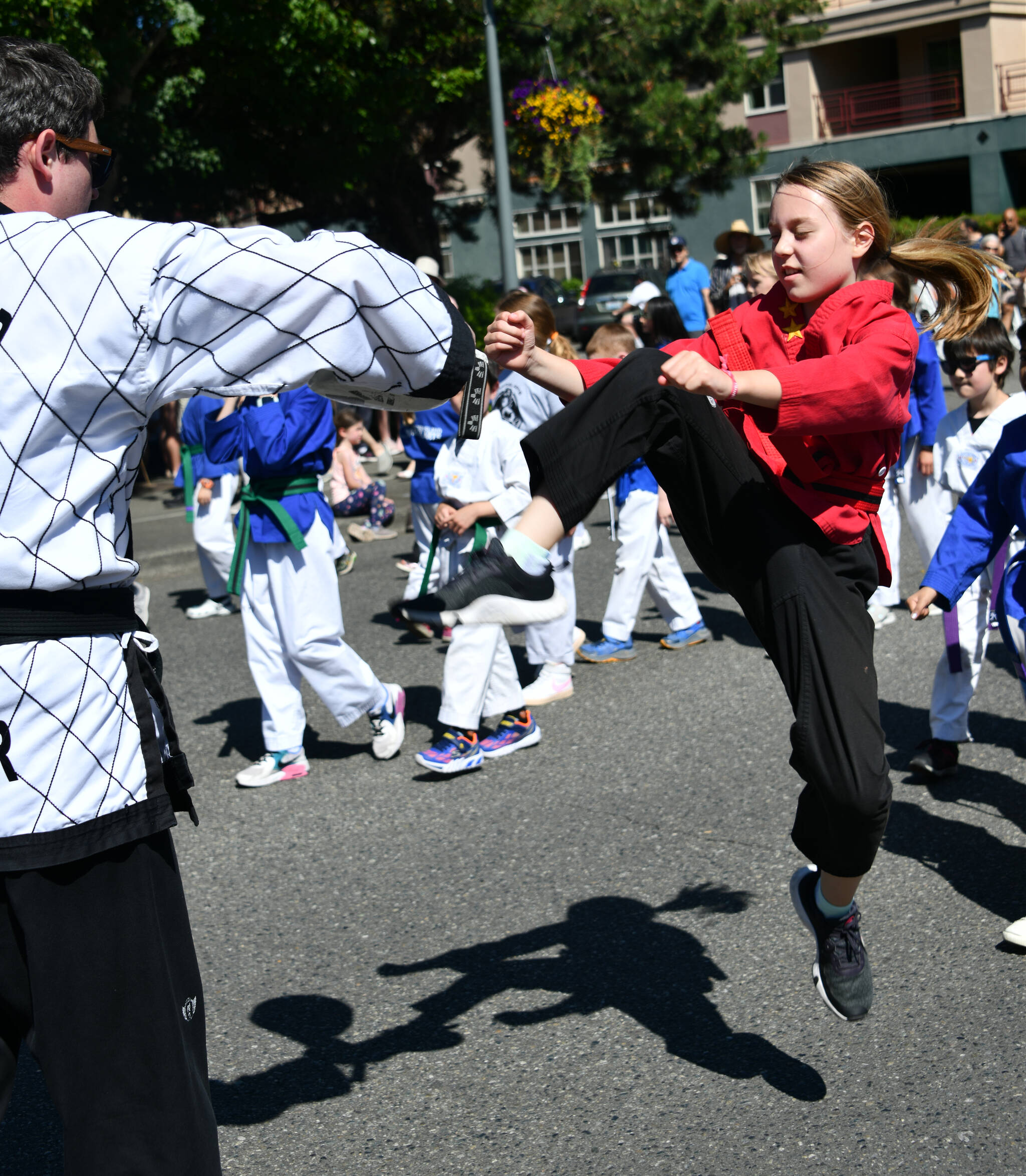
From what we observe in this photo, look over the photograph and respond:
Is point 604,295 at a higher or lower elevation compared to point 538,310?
higher

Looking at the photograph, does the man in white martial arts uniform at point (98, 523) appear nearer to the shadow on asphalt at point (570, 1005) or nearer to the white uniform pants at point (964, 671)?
the shadow on asphalt at point (570, 1005)

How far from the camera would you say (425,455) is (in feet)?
23.4

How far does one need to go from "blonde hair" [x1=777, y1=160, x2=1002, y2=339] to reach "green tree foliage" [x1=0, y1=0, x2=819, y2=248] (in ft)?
33.0

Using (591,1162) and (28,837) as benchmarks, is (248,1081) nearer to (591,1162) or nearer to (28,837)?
(591,1162)

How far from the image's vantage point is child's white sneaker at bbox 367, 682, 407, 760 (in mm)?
5895

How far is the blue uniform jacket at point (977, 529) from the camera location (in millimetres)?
4141

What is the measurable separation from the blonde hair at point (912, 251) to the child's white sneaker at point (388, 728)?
11.1 ft

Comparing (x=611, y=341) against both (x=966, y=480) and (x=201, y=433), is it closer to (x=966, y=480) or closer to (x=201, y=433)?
(x=966, y=480)

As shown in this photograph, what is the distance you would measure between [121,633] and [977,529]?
3067 mm

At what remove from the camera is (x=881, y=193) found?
3.03 m

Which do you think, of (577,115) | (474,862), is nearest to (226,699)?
(474,862)

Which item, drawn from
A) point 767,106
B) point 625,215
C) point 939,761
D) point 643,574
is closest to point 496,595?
point 939,761

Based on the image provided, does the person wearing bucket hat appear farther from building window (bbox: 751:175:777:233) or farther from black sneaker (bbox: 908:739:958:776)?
building window (bbox: 751:175:777:233)

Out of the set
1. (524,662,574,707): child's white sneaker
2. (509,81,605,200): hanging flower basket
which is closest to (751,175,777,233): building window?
(509,81,605,200): hanging flower basket
